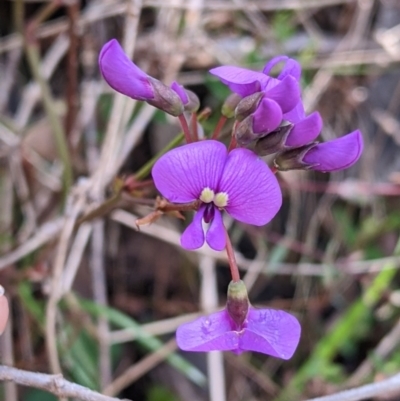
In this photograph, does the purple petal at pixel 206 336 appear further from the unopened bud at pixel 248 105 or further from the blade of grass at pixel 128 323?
the blade of grass at pixel 128 323

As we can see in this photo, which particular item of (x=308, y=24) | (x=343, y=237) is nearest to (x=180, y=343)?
(x=343, y=237)

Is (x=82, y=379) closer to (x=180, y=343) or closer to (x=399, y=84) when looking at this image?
(x=180, y=343)

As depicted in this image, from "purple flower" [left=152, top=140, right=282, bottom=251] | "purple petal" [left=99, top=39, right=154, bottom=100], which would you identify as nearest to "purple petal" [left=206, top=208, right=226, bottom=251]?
"purple flower" [left=152, top=140, right=282, bottom=251]

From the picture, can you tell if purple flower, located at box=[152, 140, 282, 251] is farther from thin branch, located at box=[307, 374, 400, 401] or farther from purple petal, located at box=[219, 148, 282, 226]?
thin branch, located at box=[307, 374, 400, 401]

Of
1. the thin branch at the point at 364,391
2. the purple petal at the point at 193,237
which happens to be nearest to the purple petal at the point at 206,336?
the purple petal at the point at 193,237

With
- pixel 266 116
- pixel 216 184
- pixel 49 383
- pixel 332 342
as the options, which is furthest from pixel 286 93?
pixel 332 342

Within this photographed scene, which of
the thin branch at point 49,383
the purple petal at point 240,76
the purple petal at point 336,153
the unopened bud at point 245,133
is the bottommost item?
the thin branch at point 49,383
